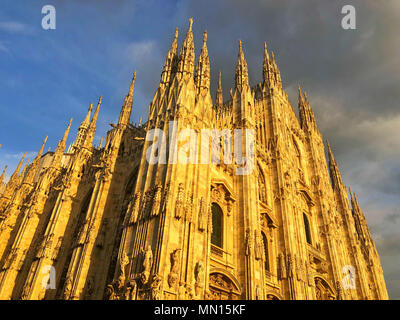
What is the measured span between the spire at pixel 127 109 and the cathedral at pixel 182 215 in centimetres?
10

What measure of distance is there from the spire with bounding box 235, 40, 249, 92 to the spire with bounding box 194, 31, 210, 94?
18.8ft

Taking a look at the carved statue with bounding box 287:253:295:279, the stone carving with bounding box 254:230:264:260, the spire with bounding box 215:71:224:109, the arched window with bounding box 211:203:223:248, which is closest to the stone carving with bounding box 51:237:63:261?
the arched window with bounding box 211:203:223:248

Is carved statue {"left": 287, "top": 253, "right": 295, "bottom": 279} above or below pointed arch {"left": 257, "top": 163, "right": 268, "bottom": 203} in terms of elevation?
below

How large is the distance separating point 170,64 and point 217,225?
12.6 m

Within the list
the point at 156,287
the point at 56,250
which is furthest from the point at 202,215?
the point at 56,250

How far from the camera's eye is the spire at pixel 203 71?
23641 mm

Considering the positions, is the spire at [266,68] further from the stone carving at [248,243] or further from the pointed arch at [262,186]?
the stone carving at [248,243]

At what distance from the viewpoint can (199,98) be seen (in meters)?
22.1

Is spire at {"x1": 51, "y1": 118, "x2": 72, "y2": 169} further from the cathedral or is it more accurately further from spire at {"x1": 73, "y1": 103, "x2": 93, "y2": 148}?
spire at {"x1": 73, "y1": 103, "x2": 93, "y2": 148}

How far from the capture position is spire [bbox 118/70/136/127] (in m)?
27.5

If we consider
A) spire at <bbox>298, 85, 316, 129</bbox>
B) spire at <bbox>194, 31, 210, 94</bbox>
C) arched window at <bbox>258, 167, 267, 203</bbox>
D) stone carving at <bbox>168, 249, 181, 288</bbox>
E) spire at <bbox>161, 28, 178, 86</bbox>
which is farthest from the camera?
spire at <bbox>298, 85, 316, 129</bbox>

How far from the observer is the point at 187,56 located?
2294 cm
